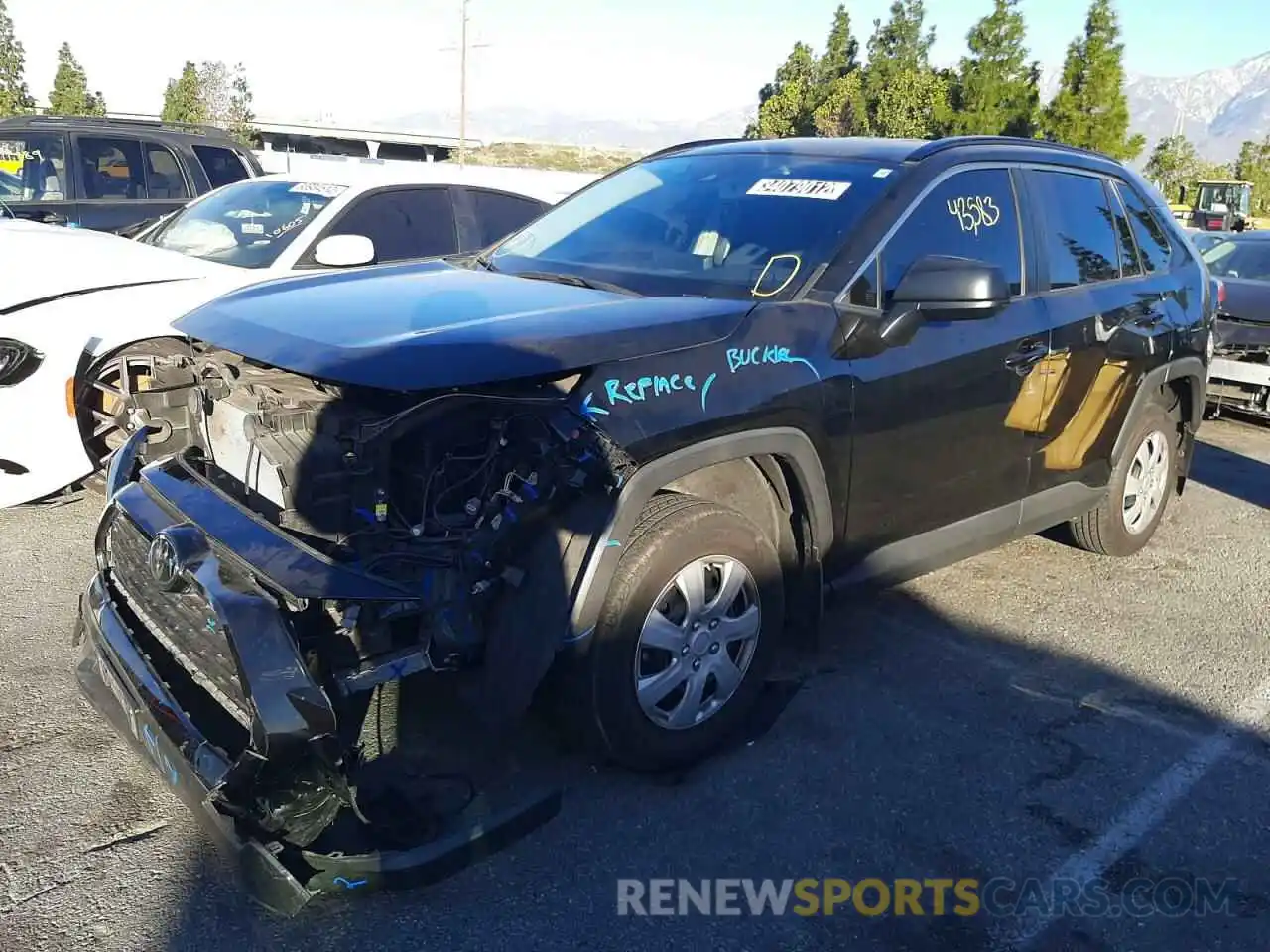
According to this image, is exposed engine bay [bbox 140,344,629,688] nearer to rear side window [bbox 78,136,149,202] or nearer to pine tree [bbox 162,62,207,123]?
rear side window [bbox 78,136,149,202]

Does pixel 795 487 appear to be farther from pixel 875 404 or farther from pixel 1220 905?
pixel 1220 905

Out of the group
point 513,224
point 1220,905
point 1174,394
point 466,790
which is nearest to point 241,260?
point 513,224

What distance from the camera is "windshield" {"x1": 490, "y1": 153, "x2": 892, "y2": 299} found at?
3.64 metres

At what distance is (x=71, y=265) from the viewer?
523 centimetres

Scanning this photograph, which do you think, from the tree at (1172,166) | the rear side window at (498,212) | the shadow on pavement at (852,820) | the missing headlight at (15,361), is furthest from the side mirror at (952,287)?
the tree at (1172,166)

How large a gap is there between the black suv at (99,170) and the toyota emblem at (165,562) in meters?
7.68

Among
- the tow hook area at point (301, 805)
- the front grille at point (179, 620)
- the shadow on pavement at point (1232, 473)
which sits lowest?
the shadow on pavement at point (1232, 473)

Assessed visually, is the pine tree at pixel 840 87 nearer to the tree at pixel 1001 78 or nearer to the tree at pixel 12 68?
the tree at pixel 1001 78

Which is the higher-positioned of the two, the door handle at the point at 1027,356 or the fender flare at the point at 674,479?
the door handle at the point at 1027,356

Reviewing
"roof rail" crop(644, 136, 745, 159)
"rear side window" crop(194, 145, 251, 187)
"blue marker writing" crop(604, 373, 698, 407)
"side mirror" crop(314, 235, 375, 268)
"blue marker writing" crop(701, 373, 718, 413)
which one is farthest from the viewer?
"rear side window" crop(194, 145, 251, 187)

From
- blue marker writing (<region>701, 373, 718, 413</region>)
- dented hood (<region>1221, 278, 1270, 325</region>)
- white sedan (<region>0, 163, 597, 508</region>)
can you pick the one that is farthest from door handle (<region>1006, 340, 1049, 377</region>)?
dented hood (<region>1221, 278, 1270, 325</region>)

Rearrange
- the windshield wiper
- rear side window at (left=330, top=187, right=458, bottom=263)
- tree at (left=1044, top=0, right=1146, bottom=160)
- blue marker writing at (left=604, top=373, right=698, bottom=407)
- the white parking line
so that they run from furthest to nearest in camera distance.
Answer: tree at (left=1044, top=0, right=1146, bottom=160), rear side window at (left=330, top=187, right=458, bottom=263), the windshield wiper, blue marker writing at (left=604, top=373, right=698, bottom=407), the white parking line

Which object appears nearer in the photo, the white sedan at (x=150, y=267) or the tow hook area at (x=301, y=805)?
the tow hook area at (x=301, y=805)

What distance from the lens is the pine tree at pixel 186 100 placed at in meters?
37.5
